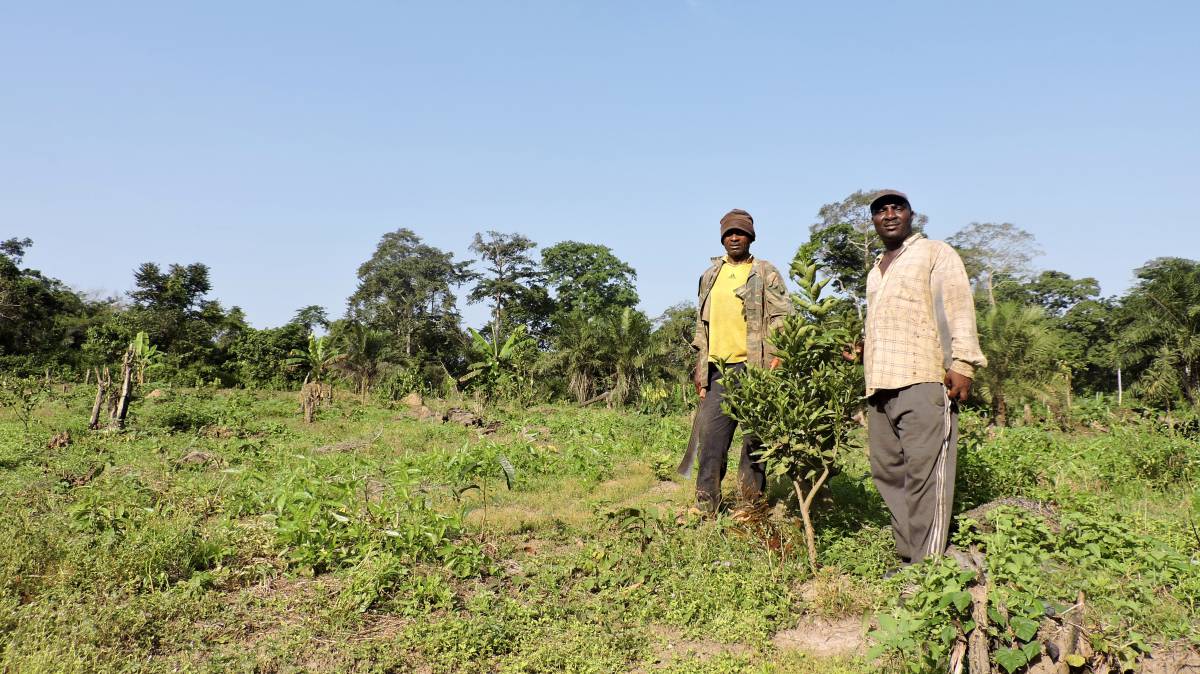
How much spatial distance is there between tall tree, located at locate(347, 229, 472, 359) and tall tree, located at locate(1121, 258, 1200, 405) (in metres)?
27.0

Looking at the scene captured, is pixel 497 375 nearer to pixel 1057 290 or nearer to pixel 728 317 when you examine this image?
pixel 728 317

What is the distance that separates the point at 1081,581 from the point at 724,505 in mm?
2311

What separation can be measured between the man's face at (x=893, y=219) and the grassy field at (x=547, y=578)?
1503 mm

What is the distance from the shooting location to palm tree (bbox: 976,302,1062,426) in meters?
14.6

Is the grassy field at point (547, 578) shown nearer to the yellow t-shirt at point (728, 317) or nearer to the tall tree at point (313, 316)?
the yellow t-shirt at point (728, 317)

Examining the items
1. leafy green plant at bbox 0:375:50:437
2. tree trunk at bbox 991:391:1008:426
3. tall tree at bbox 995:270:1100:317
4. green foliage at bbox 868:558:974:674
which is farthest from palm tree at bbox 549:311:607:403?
tall tree at bbox 995:270:1100:317

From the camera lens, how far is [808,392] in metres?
3.97

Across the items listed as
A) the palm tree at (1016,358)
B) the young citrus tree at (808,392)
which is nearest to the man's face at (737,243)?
the young citrus tree at (808,392)

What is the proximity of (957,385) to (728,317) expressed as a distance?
5.58 ft

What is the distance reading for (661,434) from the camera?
11.0m

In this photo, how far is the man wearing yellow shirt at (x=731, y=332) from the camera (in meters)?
4.81

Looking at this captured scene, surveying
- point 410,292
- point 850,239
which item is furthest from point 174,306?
point 850,239

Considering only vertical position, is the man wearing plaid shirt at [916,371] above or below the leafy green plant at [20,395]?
above

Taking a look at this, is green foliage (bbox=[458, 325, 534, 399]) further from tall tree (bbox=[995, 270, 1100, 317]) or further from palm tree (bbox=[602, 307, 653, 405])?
tall tree (bbox=[995, 270, 1100, 317])
